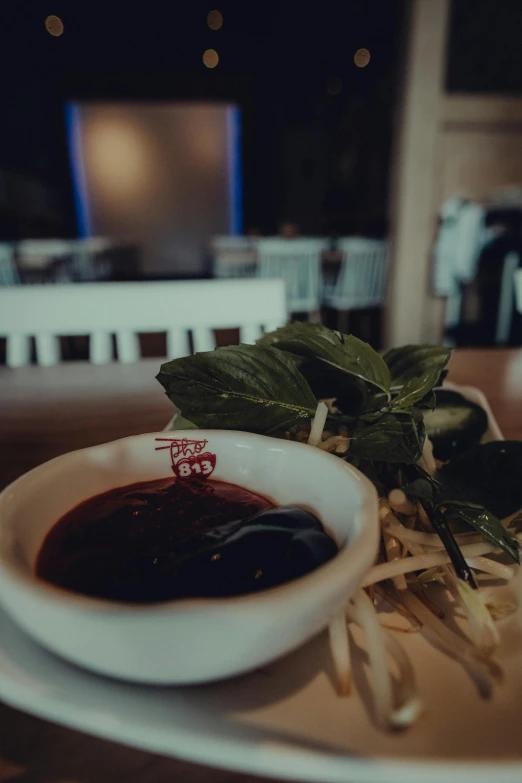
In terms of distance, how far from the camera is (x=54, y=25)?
8.07 metres

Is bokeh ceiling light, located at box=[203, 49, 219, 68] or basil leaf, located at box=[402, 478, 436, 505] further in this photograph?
bokeh ceiling light, located at box=[203, 49, 219, 68]

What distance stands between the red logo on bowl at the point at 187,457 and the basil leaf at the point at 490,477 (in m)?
0.30

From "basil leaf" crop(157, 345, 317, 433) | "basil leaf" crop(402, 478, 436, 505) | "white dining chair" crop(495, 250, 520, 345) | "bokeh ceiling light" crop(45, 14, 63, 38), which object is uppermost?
"bokeh ceiling light" crop(45, 14, 63, 38)

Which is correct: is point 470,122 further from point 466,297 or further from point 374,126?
point 374,126

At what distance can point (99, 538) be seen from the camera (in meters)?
0.53

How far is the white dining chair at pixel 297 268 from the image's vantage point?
5.46 meters

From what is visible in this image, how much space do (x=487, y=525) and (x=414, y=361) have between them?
0.31m

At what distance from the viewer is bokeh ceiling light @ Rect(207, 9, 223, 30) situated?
7.76 m

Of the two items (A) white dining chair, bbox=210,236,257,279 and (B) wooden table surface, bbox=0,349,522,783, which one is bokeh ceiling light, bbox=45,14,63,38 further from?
(B) wooden table surface, bbox=0,349,522,783

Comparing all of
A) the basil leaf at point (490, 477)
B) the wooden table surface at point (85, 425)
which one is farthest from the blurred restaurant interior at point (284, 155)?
the basil leaf at point (490, 477)

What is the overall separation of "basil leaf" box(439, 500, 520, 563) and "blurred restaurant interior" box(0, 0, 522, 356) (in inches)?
67.7

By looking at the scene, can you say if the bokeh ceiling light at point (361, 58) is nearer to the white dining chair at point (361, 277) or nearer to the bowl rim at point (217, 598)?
the white dining chair at point (361, 277)

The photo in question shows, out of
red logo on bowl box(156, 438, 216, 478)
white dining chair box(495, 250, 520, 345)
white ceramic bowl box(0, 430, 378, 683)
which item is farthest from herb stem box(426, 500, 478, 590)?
white dining chair box(495, 250, 520, 345)

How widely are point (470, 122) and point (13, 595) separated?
215 inches
